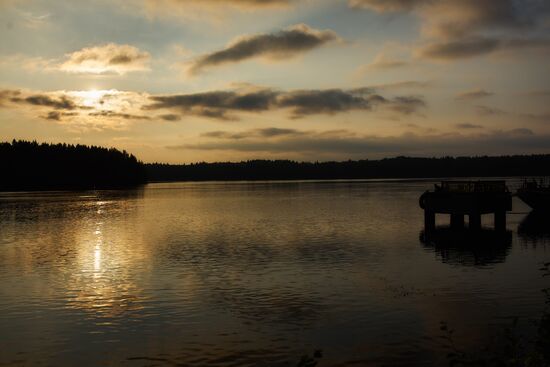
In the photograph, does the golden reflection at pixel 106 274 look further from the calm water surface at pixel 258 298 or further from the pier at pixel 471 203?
the pier at pixel 471 203

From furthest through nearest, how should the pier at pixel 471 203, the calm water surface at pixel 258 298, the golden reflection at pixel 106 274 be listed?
the pier at pixel 471 203
the golden reflection at pixel 106 274
the calm water surface at pixel 258 298

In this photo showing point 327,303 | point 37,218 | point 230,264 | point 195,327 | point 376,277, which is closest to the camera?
point 195,327

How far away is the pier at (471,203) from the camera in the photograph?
57688 mm

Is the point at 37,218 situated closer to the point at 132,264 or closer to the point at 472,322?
the point at 132,264

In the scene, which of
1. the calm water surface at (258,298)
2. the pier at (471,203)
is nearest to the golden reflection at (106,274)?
the calm water surface at (258,298)

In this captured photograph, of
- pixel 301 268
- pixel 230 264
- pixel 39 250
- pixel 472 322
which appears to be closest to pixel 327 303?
pixel 472 322

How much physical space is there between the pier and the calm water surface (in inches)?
309

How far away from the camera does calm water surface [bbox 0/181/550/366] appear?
18109 millimetres

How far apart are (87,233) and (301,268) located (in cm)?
3346

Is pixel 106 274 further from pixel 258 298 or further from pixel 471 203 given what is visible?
pixel 471 203

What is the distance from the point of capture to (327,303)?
2452cm

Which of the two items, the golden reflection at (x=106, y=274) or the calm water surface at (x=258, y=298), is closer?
the calm water surface at (x=258, y=298)

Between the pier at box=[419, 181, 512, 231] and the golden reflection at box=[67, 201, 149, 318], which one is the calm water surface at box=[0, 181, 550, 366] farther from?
the pier at box=[419, 181, 512, 231]

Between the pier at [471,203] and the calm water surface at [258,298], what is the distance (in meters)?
7.84
